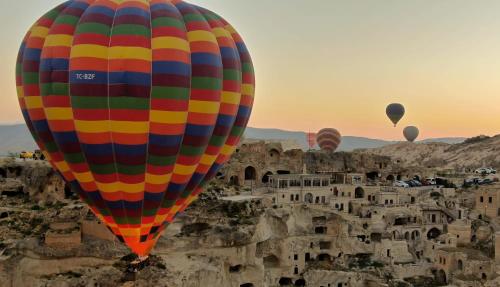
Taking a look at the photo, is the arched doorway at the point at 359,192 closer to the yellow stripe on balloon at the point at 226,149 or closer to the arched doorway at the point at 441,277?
the arched doorway at the point at 441,277

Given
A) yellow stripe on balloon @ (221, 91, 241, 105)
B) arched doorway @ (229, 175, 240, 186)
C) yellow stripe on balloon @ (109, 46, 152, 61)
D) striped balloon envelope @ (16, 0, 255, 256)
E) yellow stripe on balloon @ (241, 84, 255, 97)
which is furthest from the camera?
arched doorway @ (229, 175, 240, 186)

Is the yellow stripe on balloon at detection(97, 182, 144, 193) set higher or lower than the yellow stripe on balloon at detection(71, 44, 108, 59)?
lower

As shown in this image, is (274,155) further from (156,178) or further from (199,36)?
(199,36)

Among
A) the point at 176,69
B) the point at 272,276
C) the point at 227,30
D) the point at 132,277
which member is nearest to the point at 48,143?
the point at 176,69

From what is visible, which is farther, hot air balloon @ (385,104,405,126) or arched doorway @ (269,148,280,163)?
hot air balloon @ (385,104,405,126)

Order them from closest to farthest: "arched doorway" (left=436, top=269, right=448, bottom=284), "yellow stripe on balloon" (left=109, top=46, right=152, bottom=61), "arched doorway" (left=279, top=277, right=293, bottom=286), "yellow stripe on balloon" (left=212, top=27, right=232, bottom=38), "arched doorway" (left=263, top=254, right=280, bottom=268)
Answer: "yellow stripe on balloon" (left=109, top=46, right=152, bottom=61), "yellow stripe on balloon" (left=212, top=27, right=232, bottom=38), "arched doorway" (left=436, top=269, right=448, bottom=284), "arched doorway" (left=279, top=277, right=293, bottom=286), "arched doorway" (left=263, top=254, right=280, bottom=268)

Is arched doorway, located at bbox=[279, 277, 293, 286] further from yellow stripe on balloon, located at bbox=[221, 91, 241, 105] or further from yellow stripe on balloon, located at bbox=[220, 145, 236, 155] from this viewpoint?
yellow stripe on balloon, located at bbox=[221, 91, 241, 105]

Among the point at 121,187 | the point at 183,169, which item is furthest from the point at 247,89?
the point at 121,187

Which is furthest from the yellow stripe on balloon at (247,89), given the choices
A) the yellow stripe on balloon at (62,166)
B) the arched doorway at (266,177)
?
the arched doorway at (266,177)

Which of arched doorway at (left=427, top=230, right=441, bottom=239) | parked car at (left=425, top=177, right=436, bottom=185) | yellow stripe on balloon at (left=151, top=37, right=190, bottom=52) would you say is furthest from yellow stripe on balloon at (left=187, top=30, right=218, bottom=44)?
parked car at (left=425, top=177, right=436, bottom=185)
